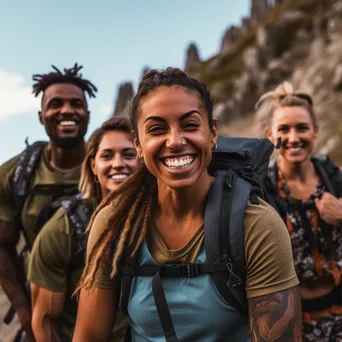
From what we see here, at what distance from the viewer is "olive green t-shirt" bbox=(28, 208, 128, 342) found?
399cm

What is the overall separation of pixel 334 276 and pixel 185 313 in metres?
2.64

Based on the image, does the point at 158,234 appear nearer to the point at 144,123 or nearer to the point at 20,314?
the point at 144,123

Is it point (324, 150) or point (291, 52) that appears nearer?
point (324, 150)

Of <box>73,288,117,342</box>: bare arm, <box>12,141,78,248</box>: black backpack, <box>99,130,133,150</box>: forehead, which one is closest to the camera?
<box>73,288,117,342</box>: bare arm

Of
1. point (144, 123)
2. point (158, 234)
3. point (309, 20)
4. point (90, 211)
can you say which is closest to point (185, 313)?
point (158, 234)

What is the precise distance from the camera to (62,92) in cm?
559

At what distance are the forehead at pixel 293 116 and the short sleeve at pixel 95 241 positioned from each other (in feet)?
9.39

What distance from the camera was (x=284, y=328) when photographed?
8.30 ft

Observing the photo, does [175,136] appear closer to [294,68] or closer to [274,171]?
[274,171]

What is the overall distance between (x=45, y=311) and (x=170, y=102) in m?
2.57

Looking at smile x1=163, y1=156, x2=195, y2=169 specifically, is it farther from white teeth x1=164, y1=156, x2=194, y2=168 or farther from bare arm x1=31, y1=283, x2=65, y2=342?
bare arm x1=31, y1=283, x2=65, y2=342

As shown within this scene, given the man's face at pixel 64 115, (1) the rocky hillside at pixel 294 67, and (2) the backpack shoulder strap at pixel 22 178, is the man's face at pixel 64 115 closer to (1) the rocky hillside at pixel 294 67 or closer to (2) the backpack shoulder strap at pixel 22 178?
(2) the backpack shoulder strap at pixel 22 178

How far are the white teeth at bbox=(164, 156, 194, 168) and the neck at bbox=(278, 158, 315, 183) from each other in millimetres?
2663

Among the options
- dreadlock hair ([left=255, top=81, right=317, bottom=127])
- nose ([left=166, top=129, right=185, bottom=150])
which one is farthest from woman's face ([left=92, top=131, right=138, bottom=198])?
dreadlock hair ([left=255, top=81, right=317, bottom=127])
